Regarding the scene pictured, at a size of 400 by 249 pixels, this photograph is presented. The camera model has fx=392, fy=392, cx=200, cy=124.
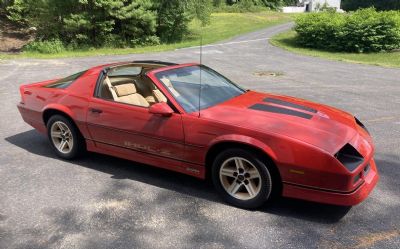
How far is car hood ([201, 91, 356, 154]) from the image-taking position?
12.3ft

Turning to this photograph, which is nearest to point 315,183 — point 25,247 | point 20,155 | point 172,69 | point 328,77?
point 172,69

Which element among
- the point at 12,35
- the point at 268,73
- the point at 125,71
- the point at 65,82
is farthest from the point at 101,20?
the point at 125,71

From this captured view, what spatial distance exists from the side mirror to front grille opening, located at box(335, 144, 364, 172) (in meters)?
1.77

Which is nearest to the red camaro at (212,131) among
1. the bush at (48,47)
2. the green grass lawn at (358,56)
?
the green grass lawn at (358,56)

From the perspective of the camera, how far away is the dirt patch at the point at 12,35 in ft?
89.6

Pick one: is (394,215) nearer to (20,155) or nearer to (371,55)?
(20,155)

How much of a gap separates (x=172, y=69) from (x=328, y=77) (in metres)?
9.88

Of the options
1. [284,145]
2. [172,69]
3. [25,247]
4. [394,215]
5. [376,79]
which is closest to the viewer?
[25,247]

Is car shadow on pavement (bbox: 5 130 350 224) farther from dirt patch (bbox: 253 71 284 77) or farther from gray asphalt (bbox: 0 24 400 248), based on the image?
dirt patch (bbox: 253 71 284 77)

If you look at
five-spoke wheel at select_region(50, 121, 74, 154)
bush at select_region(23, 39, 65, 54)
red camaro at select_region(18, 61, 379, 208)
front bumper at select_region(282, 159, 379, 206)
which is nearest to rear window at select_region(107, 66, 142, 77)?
red camaro at select_region(18, 61, 379, 208)

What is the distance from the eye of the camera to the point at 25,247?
3439 millimetres

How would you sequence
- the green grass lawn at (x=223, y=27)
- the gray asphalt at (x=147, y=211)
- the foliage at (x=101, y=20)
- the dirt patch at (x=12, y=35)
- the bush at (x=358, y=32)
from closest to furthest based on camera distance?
the gray asphalt at (x=147, y=211) → the bush at (x=358, y=32) → the foliage at (x=101, y=20) → the dirt patch at (x=12, y=35) → the green grass lawn at (x=223, y=27)

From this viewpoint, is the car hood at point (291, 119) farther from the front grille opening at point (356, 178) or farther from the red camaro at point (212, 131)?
the front grille opening at point (356, 178)

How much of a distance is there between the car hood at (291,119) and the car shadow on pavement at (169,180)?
0.75m
